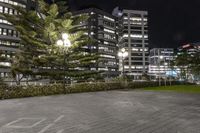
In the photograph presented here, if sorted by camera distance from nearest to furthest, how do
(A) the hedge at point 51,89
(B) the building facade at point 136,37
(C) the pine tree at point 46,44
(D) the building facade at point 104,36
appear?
(A) the hedge at point 51,89 < (C) the pine tree at point 46,44 < (D) the building facade at point 104,36 < (B) the building facade at point 136,37

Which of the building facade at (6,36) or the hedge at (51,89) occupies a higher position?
the building facade at (6,36)

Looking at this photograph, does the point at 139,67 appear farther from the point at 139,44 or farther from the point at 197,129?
the point at 197,129

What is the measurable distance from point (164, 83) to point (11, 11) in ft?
162

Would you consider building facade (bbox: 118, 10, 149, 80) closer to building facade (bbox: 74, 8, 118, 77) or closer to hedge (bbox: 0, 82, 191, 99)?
building facade (bbox: 74, 8, 118, 77)

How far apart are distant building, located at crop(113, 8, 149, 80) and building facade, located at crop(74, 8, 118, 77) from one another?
75.9 ft

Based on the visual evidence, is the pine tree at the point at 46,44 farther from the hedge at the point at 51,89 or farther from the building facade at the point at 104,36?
the building facade at the point at 104,36

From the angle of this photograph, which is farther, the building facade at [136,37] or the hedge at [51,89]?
the building facade at [136,37]

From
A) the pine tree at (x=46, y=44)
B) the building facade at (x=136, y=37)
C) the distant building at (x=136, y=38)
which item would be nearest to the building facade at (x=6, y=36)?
the pine tree at (x=46, y=44)

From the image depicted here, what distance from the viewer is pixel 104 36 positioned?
132 metres

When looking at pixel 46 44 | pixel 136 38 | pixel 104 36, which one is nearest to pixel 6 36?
pixel 46 44

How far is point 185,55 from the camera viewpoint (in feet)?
283

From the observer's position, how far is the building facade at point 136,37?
161 m

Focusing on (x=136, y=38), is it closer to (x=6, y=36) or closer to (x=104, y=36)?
(x=104, y=36)

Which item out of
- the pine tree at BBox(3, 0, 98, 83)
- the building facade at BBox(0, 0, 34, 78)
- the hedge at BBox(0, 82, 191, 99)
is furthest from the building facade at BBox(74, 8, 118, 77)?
the hedge at BBox(0, 82, 191, 99)
